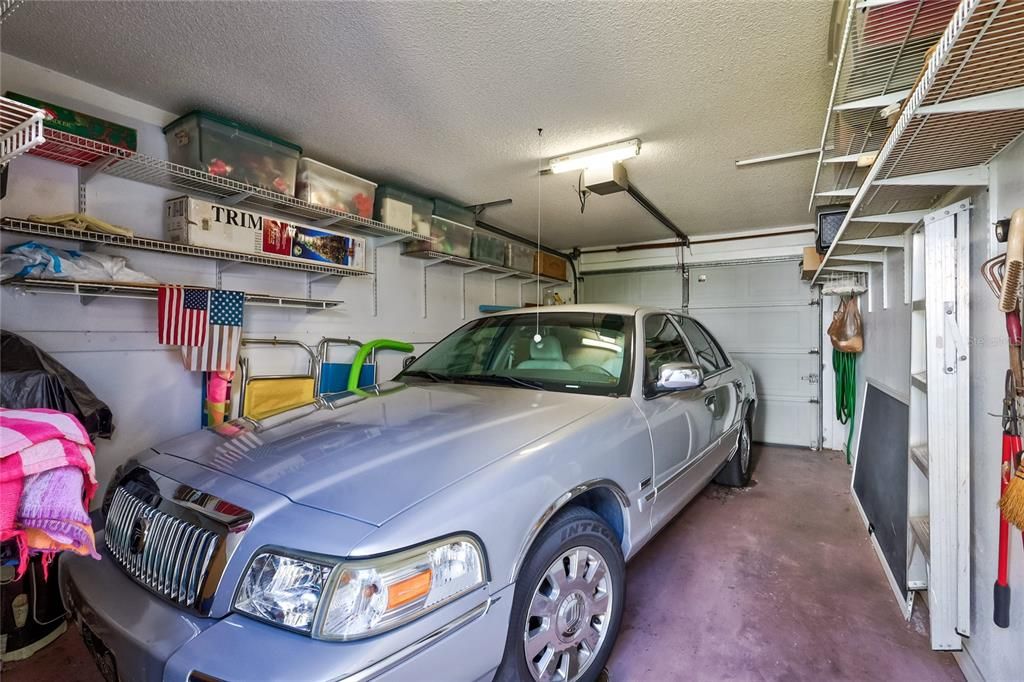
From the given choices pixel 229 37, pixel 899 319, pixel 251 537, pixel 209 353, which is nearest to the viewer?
A: pixel 251 537

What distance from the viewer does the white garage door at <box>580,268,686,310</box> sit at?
247 inches

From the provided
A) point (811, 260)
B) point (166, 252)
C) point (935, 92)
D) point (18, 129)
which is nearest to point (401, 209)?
point (166, 252)

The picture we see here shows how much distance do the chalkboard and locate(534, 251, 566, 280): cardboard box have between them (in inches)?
140

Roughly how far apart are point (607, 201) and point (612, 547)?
3536 mm

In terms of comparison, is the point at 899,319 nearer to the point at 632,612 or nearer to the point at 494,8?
the point at 632,612

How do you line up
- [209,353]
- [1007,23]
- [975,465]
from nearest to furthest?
1. [1007,23]
2. [975,465]
3. [209,353]

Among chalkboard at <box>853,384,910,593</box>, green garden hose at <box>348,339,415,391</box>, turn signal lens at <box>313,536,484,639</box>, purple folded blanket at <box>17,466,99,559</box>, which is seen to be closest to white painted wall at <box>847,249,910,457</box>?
chalkboard at <box>853,384,910,593</box>

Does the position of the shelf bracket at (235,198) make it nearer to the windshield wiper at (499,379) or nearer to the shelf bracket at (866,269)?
the windshield wiper at (499,379)

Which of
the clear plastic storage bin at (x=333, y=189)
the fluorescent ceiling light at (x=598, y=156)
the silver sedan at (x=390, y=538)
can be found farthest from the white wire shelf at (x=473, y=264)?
the silver sedan at (x=390, y=538)

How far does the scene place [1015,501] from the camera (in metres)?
1.23

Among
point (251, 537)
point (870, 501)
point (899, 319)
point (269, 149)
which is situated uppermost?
point (269, 149)

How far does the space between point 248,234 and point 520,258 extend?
335 centimetres

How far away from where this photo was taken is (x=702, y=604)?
224 centimetres

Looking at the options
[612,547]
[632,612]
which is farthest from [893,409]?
[612,547]
